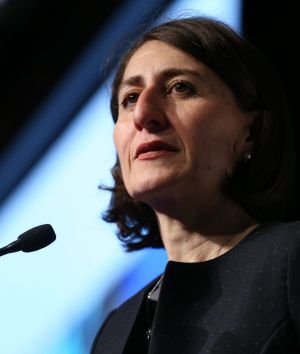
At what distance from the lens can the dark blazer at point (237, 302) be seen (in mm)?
888

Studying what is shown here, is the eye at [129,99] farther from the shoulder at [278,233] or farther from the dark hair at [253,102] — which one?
the shoulder at [278,233]

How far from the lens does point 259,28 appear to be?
5.81 feet

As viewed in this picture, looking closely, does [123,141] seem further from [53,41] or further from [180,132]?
[53,41]

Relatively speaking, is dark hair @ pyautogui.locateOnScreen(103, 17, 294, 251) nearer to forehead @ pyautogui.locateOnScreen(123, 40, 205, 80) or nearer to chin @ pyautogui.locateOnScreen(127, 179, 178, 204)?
forehead @ pyautogui.locateOnScreen(123, 40, 205, 80)

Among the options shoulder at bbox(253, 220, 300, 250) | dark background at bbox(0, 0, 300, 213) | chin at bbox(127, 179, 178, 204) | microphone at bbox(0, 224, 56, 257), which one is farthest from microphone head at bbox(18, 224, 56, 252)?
dark background at bbox(0, 0, 300, 213)

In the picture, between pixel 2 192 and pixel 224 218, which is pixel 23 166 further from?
pixel 224 218

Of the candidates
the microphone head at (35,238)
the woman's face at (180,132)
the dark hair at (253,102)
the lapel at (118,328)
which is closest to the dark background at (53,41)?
the dark hair at (253,102)

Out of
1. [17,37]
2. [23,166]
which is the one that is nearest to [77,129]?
[23,166]

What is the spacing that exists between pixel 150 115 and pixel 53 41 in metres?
0.84

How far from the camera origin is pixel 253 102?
1.20 meters

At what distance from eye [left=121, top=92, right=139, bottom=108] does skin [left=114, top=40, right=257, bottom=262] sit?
2 cm

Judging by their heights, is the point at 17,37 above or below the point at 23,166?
above

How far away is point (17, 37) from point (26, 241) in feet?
3.32

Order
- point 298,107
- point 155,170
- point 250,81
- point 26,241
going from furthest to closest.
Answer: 1. point 298,107
2. point 250,81
3. point 155,170
4. point 26,241
